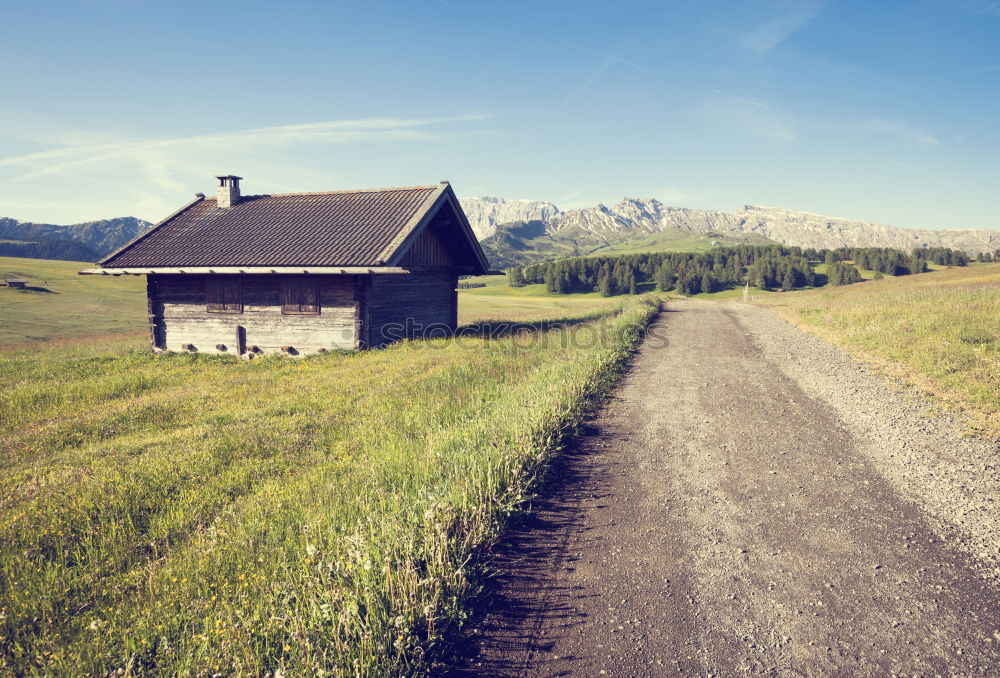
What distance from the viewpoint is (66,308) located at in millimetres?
35750

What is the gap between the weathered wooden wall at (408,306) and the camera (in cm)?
1582

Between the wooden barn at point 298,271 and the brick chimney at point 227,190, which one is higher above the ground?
the brick chimney at point 227,190

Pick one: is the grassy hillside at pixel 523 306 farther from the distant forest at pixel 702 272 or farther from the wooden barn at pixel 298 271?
the wooden barn at pixel 298 271

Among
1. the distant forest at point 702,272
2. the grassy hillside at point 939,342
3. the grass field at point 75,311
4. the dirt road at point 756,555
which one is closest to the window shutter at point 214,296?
the grass field at point 75,311

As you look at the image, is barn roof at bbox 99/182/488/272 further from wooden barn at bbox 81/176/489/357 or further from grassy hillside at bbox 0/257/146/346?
grassy hillside at bbox 0/257/146/346

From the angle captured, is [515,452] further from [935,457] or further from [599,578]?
[935,457]

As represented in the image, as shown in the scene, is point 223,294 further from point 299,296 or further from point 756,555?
point 756,555

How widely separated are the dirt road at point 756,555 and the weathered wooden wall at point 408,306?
10.2 metres

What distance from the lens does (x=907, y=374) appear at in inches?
392

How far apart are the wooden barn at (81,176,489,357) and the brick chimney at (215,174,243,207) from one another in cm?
70

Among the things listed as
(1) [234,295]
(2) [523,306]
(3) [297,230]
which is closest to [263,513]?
(1) [234,295]

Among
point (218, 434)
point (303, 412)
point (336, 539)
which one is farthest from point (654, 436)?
point (218, 434)

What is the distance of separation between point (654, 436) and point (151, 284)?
18883mm

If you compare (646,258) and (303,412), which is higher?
(646,258)
